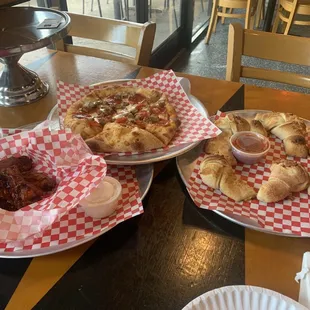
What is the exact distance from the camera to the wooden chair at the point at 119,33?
60.7 inches

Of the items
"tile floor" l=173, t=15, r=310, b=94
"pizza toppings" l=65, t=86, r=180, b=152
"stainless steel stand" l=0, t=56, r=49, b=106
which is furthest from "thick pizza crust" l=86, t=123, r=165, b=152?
"tile floor" l=173, t=15, r=310, b=94

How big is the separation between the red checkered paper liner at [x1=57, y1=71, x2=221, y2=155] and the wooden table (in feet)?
0.59

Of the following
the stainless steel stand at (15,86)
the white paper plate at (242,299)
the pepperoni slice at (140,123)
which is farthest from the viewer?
the stainless steel stand at (15,86)

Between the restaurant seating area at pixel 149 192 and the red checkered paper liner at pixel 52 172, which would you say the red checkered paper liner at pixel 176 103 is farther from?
the red checkered paper liner at pixel 52 172

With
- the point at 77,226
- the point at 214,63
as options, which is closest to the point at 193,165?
the point at 77,226

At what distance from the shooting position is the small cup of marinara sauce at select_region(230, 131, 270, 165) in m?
0.93

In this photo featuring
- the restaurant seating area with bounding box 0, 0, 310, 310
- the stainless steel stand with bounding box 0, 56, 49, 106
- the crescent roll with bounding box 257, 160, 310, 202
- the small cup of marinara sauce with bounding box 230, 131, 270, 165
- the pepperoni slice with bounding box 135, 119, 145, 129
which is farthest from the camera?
the stainless steel stand with bounding box 0, 56, 49, 106

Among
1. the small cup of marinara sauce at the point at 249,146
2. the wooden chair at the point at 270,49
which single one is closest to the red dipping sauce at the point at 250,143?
the small cup of marinara sauce at the point at 249,146

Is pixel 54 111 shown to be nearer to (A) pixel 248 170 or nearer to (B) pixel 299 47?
(A) pixel 248 170

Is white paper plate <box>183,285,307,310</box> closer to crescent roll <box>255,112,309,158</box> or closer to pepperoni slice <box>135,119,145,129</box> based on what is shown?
crescent roll <box>255,112,309,158</box>

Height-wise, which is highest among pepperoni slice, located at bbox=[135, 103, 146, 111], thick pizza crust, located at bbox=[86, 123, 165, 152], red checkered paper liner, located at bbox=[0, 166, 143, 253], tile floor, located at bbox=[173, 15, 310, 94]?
thick pizza crust, located at bbox=[86, 123, 165, 152]

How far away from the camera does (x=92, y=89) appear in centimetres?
122

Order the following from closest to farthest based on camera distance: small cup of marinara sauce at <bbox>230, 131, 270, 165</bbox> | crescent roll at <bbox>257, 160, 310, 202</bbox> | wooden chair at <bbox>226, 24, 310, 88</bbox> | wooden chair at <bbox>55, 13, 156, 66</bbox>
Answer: crescent roll at <bbox>257, 160, 310, 202</bbox> → small cup of marinara sauce at <bbox>230, 131, 270, 165</bbox> → wooden chair at <bbox>226, 24, 310, 88</bbox> → wooden chair at <bbox>55, 13, 156, 66</bbox>

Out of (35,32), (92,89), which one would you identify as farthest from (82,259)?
(35,32)
